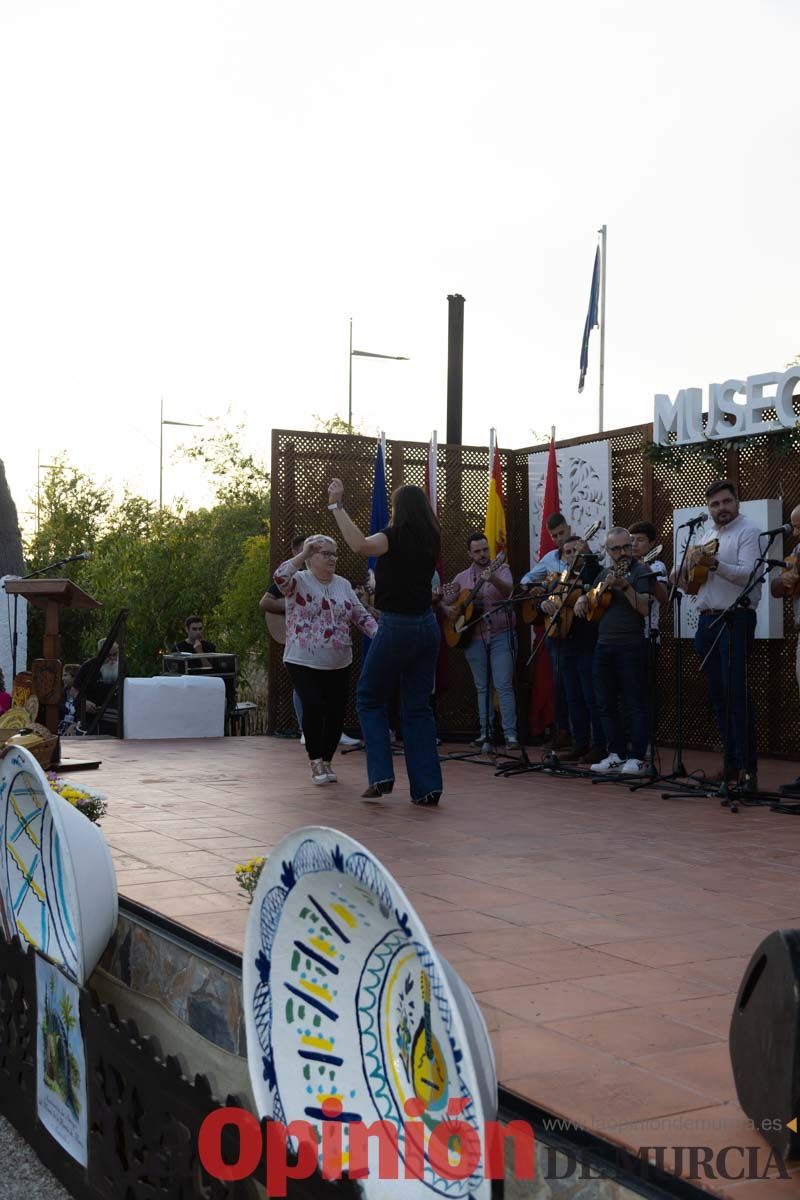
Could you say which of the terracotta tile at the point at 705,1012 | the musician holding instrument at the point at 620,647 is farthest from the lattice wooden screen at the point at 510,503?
the terracotta tile at the point at 705,1012

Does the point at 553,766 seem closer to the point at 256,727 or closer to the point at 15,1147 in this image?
the point at 15,1147

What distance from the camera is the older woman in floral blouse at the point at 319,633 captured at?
6.99 m

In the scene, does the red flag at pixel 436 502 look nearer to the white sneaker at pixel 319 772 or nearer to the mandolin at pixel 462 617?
the mandolin at pixel 462 617

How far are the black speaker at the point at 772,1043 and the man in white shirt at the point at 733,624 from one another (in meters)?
4.58

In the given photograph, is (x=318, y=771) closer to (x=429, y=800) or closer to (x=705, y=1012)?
(x=429, y=800)

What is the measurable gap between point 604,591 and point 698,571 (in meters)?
1.02

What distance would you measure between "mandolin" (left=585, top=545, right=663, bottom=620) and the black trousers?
1.79 meters

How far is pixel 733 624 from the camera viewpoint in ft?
21.8

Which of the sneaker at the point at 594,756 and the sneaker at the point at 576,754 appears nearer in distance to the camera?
the sneaker at the point at 594,756

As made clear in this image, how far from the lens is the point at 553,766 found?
8.05 m

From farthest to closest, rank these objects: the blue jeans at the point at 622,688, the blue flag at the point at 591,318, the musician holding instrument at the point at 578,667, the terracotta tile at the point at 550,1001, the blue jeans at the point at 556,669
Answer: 1. the blue flag at the point at 591,318
2. the blue jeans at the point at 556,669
3. the musician holding instrument at the point at 578,667
4. the blue jeans at the point at 622,688
5. the terracotta tile at the point at 550,1001

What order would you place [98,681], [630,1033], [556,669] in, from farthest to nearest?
[98,681], [556,669], [630,1033]

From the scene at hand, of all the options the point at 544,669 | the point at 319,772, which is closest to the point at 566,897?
the point at 319,772

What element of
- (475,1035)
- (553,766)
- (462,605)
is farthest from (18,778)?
(462,605)
